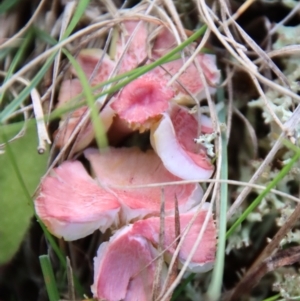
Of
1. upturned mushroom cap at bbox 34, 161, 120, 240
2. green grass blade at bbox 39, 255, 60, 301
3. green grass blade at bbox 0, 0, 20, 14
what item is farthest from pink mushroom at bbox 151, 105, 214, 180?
green grass blade at bbox 0, 0, 20, 14

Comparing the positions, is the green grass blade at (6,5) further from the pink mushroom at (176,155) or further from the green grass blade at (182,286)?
the green grass blade at (182,286)

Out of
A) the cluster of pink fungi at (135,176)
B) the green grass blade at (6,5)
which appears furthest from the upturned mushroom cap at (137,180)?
the green grass blade at (6,5)

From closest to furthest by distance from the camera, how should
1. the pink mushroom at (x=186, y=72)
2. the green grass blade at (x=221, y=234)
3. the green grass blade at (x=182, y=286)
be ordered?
1. the green grass blade at (x=221, y=234)
2. the green grass blade at (x=182, y=286)
3. the pink mushroom at (x=186, y=72)

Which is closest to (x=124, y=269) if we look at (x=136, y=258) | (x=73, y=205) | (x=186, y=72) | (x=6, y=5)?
(x=136, y=258)

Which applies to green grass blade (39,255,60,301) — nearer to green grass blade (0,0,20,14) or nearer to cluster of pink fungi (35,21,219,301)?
cluster of pink fungi (35,21,219,301)

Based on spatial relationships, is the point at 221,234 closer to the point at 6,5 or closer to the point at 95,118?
the point at 95,118

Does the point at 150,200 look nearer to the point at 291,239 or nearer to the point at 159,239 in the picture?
the point at 159,239
